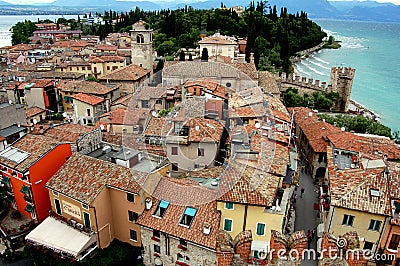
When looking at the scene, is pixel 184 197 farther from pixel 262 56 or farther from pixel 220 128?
pixel 262 56

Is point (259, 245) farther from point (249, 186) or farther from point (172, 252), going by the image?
point (172, 252)

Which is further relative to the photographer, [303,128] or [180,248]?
[303,128]

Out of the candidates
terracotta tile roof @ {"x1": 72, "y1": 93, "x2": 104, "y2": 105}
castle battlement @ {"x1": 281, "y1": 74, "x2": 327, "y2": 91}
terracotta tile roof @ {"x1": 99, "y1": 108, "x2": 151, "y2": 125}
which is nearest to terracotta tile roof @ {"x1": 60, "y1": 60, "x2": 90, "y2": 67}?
terracotta tile roof @ {"x1": 72, "y1": 93, "x2": 104, "y2": 105}

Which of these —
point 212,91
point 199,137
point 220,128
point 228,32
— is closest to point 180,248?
point 199,137

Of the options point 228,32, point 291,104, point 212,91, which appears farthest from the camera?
point 228,32

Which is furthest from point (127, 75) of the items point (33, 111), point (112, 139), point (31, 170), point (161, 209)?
point (161, 209)

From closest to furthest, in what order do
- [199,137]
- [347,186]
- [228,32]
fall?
[347,186] → [199,137] → [228,32]

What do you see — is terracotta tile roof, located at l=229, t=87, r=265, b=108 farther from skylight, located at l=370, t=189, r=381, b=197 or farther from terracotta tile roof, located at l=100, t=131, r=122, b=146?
skylight, located at l=370, t=189, r=381, b=197
